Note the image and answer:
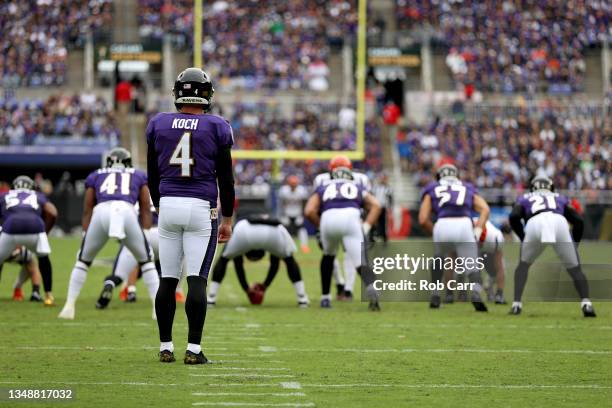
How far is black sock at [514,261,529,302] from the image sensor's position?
12.9 metres

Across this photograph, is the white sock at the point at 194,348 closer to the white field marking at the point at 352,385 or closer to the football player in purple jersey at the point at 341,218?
the white field marking at the point at 352,385

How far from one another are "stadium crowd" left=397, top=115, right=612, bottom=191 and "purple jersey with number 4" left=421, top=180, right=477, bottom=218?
20.0 m

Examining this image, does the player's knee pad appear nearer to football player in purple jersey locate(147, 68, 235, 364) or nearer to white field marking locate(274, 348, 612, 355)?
white field marking locate(274, 348, 612, 355)

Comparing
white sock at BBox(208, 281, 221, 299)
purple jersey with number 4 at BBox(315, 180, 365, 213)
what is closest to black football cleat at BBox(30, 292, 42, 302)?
white sock at BBox(208, 281, 221, 299)

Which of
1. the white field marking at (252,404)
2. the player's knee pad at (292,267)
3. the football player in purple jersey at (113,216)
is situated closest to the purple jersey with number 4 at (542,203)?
the player's knee pad at (292,267)

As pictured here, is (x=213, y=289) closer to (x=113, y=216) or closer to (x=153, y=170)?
(x=113, y=216)

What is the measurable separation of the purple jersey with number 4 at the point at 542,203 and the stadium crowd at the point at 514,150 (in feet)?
67.0

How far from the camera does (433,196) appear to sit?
1359 centimetres

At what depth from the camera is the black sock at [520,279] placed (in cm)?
1292

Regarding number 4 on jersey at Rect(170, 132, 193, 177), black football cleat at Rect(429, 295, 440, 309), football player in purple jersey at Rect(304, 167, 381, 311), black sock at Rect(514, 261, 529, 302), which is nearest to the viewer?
number 4 on jersey at Rect(170, 132, 193, 177)

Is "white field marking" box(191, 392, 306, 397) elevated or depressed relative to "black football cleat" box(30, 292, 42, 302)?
elevated

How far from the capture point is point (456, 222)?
43.9 ft

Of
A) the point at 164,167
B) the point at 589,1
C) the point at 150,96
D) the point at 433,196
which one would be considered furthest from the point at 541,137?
the point at 164,167

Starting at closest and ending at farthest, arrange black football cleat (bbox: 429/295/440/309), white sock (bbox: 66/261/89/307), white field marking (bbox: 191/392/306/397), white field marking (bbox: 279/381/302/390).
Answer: white field marking (bbox: 191/392/306/397), white field marking (bbox: 279/381/302/390), white sock (bbox: 66/261/89/307), black football cleat (bbox: 429/295/440/309)
